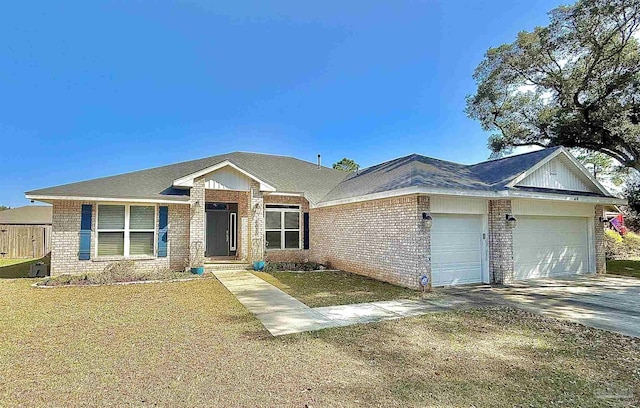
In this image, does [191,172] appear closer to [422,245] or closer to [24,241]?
[422,245]

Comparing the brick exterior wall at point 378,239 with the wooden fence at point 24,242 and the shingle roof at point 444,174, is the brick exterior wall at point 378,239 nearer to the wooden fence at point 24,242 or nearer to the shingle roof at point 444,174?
the shingle roof at point 444,174

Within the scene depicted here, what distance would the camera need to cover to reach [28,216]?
3117 centimetres

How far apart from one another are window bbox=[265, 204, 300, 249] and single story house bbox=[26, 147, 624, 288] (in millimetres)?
45

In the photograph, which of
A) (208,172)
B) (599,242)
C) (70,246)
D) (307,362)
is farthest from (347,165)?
(307,362)

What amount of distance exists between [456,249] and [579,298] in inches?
121

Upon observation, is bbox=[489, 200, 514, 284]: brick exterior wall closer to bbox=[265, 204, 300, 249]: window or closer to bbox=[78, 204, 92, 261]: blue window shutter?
bbox=[265, 204, 300, 249]: window

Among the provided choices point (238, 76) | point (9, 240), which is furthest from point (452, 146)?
point (9, 240)

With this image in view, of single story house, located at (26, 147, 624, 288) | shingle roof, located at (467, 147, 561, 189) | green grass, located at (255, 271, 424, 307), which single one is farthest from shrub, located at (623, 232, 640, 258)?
green grass, located at (255, 271, 424, 307)

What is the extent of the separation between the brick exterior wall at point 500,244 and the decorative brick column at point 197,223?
9863mm

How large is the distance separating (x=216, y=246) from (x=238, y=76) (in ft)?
28.9

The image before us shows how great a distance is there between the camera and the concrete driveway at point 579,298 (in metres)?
6.43

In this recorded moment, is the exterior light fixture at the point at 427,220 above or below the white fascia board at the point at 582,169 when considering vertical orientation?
below

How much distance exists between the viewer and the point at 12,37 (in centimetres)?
1303

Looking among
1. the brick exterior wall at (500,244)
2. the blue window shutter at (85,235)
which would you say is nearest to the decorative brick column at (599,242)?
the brick exterior wall at (500,244)
